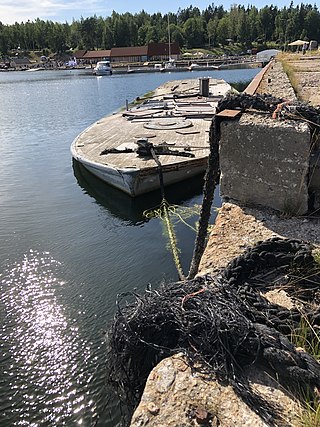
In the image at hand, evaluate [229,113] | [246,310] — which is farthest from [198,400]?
[229,113]

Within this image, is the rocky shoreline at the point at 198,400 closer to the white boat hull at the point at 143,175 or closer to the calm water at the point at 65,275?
the calm water at the point at 65,275

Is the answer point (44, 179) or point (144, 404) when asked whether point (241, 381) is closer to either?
point (144, 404)

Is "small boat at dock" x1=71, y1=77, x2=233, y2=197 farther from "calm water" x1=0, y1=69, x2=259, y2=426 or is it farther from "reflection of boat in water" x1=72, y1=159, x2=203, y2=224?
"calm water" x1=0, y1=69, x2=259, y2=426

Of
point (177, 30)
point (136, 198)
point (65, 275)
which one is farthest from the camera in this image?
point (177, 30)

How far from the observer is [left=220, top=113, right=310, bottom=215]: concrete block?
4242 millimetres

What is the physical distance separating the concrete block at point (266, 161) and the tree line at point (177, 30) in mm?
135070

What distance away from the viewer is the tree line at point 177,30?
12738 cm

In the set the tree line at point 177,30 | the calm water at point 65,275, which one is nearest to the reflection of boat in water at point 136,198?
the calm water at point 65,275

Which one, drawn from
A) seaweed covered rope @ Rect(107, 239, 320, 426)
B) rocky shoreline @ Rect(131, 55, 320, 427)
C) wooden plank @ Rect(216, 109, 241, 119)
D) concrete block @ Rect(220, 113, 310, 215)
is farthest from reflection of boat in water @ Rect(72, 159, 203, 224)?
rocky shoreline @ Rect(131, 55, 320, 427)

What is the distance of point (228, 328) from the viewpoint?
249 centimetres

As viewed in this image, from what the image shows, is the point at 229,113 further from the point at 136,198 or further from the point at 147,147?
the point at 147,147

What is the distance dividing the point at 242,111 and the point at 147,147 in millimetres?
7833

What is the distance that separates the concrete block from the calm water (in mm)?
3332

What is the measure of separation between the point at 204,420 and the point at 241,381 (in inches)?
14.8
